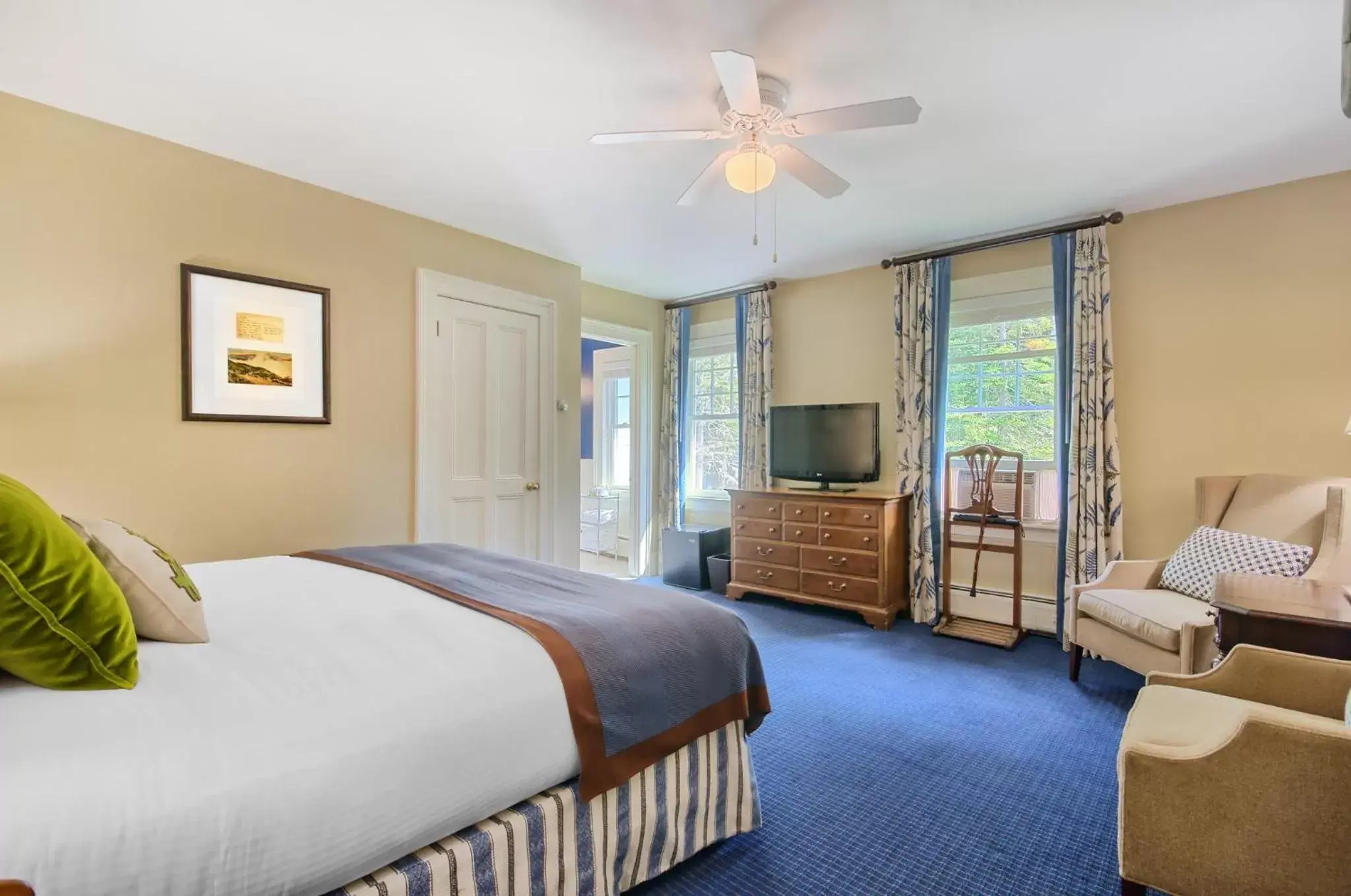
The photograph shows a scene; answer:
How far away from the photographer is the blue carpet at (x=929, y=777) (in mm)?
1723

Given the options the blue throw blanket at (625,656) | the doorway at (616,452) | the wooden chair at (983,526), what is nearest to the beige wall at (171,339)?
the blue throw blanket at (625,656)

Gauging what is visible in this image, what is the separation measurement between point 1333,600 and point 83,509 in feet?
14.4

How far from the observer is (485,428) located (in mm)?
3973

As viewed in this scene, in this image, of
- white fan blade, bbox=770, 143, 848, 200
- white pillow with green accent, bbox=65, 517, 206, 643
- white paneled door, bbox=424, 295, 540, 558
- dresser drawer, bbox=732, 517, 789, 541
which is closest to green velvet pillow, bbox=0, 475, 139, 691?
white pillow with green accent, bbox=65, 517, 206, 643

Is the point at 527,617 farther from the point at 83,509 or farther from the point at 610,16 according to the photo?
the point at 83,509

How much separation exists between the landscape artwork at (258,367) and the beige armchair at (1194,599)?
4137 millimetres

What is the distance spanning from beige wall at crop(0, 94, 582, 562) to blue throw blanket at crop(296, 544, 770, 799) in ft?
4.31

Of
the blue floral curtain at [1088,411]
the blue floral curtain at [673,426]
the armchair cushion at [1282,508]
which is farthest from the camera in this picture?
the blue floral curtain at [673,426]

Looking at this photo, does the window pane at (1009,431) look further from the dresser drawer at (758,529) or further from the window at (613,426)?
the window at (613,426)

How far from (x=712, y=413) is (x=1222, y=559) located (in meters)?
3.62

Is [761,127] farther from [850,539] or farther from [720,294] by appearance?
[720,294]

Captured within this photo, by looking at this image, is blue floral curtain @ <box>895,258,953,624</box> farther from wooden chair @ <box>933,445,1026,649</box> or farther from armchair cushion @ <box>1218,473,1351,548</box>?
armchair cushion @ <box>1218,473,1351,548</box>

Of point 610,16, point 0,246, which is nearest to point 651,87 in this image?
point 610,16

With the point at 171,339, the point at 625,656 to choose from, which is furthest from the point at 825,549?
the point at 171,339
